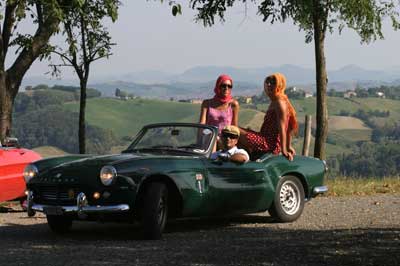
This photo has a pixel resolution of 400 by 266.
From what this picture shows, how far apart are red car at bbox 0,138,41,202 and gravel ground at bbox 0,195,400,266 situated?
1.06 ft

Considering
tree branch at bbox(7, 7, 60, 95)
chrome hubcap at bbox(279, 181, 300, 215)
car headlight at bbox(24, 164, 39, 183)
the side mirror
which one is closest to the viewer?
car headlight at bbox(24, 164, 39, 183)

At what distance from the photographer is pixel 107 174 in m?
8.80

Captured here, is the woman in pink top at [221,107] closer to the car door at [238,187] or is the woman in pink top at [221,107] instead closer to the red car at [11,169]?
the car door at [238,187]

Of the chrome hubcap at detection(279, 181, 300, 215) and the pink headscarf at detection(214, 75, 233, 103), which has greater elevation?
the pink headscarf at detection(214, 75, 233, 103)

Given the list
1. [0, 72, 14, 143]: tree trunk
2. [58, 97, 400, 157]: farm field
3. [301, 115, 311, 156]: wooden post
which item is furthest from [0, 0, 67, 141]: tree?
[58, 97, 400, 157]: farm field

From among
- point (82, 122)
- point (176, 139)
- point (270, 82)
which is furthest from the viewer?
point (82, 122)

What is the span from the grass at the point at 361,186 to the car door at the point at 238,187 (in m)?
5.01

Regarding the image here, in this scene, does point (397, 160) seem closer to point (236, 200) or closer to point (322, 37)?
point (322, 37)

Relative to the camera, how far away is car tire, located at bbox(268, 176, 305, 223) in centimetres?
1074

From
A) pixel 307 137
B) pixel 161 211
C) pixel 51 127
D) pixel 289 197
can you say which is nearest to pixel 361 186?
pixel 307 137

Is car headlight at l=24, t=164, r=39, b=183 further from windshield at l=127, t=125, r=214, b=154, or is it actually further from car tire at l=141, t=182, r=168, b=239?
car tire at l=141, t=182, r=168, b=239

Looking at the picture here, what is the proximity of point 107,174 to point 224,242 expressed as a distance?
1.43m

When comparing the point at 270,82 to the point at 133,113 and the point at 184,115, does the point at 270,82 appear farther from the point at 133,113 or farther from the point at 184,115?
the point at 184,115

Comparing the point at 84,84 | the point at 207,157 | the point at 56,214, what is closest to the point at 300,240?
the point at 207,157
